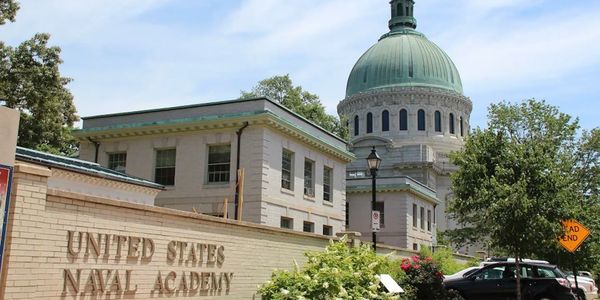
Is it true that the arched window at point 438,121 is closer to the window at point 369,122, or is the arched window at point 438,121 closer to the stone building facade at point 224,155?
the window at point 369,122

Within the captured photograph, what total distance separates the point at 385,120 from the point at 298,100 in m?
28.1

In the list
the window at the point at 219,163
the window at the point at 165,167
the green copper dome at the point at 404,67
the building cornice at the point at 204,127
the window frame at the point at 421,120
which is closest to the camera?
the building cornice at the point at 204,127

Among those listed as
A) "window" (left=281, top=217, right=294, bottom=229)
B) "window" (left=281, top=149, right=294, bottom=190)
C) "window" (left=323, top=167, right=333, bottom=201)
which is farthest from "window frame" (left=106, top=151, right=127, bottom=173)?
"window" (left=323, top=167, right=333, bottom=201)

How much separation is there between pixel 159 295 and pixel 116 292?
1081 mm

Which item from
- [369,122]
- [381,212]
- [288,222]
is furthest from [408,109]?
[288,222]

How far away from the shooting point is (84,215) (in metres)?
9.63

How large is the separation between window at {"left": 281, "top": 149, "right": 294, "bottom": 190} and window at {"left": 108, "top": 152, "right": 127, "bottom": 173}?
765 centimetres

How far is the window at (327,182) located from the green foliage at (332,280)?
1668cm

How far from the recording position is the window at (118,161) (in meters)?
29.2

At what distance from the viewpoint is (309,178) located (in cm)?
3008

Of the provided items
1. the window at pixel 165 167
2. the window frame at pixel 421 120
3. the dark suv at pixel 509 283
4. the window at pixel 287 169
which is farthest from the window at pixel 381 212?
the window frame at pixel 421 120

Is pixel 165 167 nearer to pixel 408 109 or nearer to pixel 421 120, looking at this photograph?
pixel 408 109

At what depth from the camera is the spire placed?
3563 inches

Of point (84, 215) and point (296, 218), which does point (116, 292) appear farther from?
point (296, 218)
